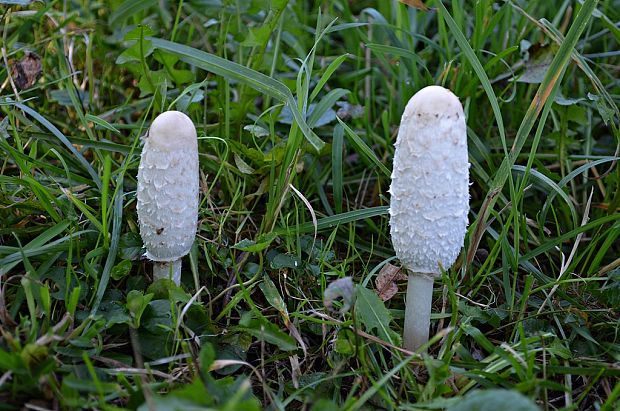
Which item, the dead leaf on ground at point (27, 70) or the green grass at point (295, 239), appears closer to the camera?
the green grass at point (295, 239)

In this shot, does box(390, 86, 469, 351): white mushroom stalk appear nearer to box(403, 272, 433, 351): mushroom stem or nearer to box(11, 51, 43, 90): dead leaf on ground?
box(403, 272, 433, 351): mushroom stem

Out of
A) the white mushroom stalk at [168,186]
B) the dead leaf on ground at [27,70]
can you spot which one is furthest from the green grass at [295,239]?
the white mushroom stalk at [168,186]

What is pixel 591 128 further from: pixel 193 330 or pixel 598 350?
pixel 193 330

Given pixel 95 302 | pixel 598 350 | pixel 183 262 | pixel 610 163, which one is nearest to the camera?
pixel 95 302

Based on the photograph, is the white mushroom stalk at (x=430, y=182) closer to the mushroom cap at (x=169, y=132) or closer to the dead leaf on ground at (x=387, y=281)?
the dead leaf on ground at (x=387, y=281)

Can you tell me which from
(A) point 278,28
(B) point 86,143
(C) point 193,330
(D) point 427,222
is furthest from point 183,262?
(A) point 278,28

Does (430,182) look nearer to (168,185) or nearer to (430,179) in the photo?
(430,179)
